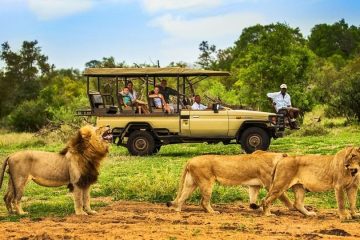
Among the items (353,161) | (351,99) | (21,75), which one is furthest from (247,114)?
(21,75)

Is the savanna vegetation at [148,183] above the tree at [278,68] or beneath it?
beneath

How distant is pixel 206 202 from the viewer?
10484 mm

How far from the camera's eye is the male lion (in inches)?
419

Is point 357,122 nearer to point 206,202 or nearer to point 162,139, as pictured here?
point 162,139

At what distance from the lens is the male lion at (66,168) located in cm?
1065

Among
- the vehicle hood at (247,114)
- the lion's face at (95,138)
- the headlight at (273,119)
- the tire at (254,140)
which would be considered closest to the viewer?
the lion's face at (95,138)

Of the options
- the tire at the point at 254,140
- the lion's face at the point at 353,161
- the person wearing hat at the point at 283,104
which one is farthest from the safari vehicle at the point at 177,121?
the lion's face at the point at 353,161

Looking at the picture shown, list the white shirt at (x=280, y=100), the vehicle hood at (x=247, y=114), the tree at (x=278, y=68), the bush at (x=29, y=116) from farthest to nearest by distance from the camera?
the bush at (x=29, y=116) → the tree at (x=278, y=68) → the white shirt at (x=280, y=100) → the vehicle hood at (x=247, y=114)

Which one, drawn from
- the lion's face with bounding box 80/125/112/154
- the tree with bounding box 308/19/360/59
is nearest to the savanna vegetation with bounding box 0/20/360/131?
the tree with bounding box 308/19/360/59

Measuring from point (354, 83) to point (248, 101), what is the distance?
5158mm

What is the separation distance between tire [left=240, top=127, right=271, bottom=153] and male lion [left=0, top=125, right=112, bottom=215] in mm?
8709

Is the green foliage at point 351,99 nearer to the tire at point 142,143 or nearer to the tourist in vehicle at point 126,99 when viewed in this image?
the tire at point 142,143

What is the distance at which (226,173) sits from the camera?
1068 centimetres

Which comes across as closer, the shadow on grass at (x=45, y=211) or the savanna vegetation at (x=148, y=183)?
the shadow on grass at (x=45, y=211)
